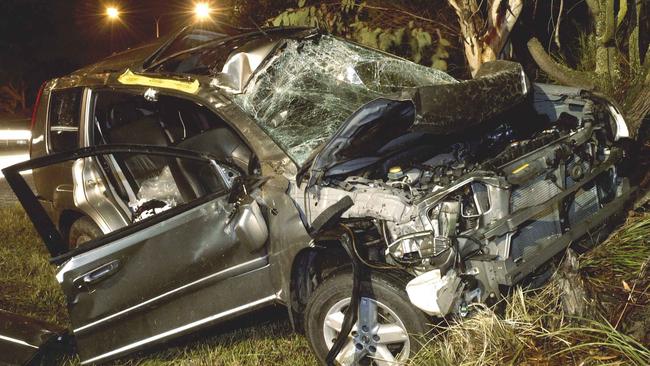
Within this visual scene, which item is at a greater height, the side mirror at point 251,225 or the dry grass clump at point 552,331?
the side mirror at point 251,225

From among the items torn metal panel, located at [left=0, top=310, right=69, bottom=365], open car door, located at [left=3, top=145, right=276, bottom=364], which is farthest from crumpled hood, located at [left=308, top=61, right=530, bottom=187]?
torn metal panel, located at [left=0, top=310, right=69, bottom=365]

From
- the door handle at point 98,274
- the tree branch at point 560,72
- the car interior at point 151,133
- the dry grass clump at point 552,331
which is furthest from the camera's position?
the tree branch at point 560,72

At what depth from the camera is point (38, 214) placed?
3.45 m

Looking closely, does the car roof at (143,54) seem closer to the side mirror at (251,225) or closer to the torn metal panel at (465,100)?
the side mirror at (251,225)

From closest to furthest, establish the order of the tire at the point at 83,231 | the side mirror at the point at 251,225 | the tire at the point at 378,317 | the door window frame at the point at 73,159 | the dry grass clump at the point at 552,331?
the dry grass clump at the point at 552,331
the tire at the point at 378,317
the side mirror at the point at 251,225
the door window frame at the point at 73,159
the tire at the point at 83,231

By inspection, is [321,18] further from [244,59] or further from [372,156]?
[372,156]

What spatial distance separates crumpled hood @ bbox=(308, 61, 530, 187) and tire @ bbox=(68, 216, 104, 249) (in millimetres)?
1917

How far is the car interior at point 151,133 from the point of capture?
4120mm

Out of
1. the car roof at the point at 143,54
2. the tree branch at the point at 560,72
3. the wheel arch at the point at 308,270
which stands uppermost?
the car roof at the point at 143,54

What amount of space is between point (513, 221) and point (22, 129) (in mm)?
4937

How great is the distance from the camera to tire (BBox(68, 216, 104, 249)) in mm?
4281

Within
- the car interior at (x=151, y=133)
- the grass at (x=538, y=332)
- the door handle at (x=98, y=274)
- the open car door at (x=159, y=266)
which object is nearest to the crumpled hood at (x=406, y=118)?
the open car door at (x=159, y=266)

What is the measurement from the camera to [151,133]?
4.49 metres

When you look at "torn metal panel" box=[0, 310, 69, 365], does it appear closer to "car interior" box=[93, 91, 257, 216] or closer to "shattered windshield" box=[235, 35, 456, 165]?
"car interior" box=[93, 91, 257, 216]
